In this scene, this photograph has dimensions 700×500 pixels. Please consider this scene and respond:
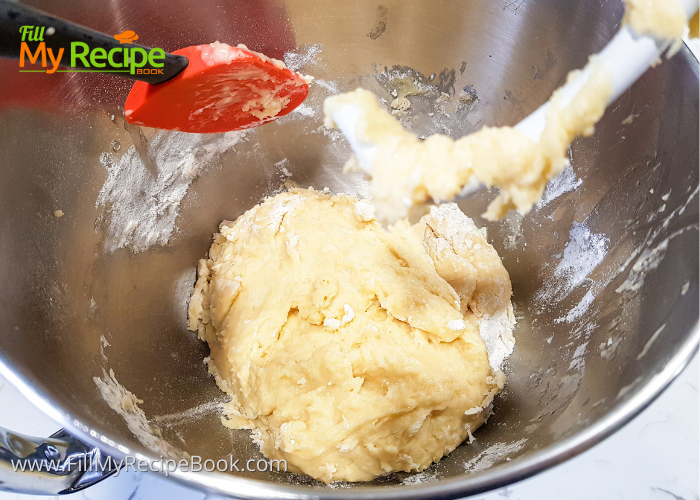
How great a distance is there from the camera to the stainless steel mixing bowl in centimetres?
118

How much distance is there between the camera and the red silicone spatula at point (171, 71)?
3.41ft

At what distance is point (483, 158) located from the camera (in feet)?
3.44

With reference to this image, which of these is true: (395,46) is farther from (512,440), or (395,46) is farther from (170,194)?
(512,440)

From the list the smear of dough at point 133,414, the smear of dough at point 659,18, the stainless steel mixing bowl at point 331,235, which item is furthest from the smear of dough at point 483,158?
the smear of dough at point 133,414

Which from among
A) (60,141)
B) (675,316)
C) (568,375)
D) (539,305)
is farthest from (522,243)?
(60,141)

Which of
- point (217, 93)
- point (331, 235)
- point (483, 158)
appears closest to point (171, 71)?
point (217, 93)

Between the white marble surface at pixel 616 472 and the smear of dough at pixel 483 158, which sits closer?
the smear of dough at pixel 483 158

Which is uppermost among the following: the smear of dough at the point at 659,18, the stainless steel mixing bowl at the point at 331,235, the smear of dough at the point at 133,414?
the smear of dough at the point at 659,18

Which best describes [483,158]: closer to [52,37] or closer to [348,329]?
[348,329]

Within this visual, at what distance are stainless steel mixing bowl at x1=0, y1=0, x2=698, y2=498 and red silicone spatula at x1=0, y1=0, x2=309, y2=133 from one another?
206 millimetres

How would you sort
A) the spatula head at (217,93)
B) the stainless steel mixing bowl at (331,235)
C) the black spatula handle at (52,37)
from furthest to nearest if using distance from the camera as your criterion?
the spatula head at (217,93) → the stainless steel mixing bowl at (331,235) → the black spatula handle at (52,37)

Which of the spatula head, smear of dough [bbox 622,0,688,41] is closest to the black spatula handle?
the spatula head

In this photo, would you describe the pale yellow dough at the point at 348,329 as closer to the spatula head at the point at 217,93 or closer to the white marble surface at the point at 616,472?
the white marble surface at the point at 616,472

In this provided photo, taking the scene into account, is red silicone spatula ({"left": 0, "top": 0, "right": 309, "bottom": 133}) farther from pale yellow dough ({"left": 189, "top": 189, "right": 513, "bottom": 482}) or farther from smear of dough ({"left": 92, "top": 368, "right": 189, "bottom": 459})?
smear of dough ({"left": 92, "top": 368, "right": 189, "bottom": 459})
